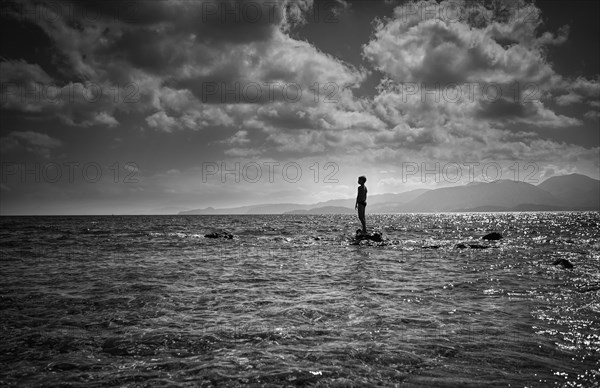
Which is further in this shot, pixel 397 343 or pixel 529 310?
pixel 529 310

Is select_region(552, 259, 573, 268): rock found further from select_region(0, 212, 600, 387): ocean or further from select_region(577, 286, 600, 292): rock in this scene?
select_region(577, 286, 600, 292): rock

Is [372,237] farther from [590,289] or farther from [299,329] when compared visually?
[299,329]

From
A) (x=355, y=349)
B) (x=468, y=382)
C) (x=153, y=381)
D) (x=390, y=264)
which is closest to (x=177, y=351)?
(x=153, y=381)

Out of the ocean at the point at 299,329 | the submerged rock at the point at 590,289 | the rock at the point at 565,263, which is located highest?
the ocean at the point at 299,329

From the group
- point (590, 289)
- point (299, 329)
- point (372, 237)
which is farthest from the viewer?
point (372, 237)

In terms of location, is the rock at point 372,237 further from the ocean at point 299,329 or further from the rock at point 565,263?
the ocean at point 299,329

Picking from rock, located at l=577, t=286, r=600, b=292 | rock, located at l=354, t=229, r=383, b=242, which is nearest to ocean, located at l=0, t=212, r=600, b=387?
rock, located at l=577, t=286, r=600, b=292

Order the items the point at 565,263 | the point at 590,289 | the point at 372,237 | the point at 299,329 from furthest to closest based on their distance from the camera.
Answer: the point at 372,237
the point at 565,263
the point at 590,289
the point at 299,329

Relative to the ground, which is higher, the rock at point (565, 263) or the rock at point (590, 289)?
the rock at point (590, 289)

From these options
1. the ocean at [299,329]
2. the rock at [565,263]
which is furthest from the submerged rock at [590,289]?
the rock at [565,263]

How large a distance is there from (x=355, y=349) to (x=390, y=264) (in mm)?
11626

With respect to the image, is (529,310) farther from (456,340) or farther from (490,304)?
(456,340)

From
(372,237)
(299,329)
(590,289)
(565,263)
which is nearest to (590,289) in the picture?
(590,289)

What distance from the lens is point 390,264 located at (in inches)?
673
